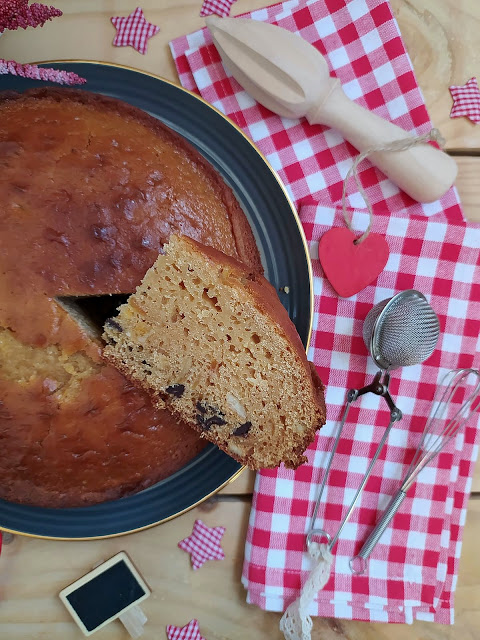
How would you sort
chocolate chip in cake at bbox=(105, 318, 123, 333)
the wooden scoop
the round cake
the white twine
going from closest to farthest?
the round cake < chocolate chip in cake at bbox=(105, 318, 123, 333) < the wooden scoop < the white twine

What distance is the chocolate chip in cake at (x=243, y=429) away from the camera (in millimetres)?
1449

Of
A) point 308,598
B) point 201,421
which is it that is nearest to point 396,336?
point 201,421

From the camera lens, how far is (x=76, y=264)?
128 centimetres

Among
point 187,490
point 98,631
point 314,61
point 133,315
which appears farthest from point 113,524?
point 314,61

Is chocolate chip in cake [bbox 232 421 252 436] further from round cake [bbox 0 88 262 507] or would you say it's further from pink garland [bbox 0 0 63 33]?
pink garland [bbox 0 0 63 33]

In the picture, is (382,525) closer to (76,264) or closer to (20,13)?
(76,264)

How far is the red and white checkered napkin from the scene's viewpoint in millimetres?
1797

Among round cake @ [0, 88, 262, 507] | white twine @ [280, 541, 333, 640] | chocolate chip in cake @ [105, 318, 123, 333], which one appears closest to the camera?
round cake @ [0, 88, 262, 507]

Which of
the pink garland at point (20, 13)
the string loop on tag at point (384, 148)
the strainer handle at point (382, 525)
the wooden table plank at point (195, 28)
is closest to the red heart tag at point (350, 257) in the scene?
the string loop on tag at point (384, 148)

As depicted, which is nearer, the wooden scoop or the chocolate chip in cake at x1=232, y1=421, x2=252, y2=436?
the chocolate chip in cake at x1=232, y1=421, x2=252, y2=436

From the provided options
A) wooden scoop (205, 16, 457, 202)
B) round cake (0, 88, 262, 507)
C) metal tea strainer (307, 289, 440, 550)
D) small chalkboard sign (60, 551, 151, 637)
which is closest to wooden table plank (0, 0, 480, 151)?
wooden scoop (205, 16, 457, 202)

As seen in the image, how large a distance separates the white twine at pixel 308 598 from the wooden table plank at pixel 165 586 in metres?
0.10

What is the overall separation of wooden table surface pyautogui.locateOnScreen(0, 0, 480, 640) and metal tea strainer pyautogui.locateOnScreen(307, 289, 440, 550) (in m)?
0.43

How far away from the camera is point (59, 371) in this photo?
4.30 feet
